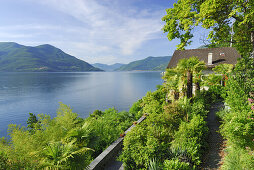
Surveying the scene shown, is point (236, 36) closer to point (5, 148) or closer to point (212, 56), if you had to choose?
point (212, 56)

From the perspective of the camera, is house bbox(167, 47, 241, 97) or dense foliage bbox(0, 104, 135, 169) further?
house bbox(167, 47, 241, 97)

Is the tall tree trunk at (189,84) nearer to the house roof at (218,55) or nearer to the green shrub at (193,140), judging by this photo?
the green shrub at (193,140)

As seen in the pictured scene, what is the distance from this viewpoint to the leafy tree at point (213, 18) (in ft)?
31.1

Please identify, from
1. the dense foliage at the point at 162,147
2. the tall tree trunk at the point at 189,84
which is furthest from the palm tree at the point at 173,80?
the dense foliage at the point at 162,147

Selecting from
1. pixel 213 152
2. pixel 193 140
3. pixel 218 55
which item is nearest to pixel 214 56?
pixel 218 55

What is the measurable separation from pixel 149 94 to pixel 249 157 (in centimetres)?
1063

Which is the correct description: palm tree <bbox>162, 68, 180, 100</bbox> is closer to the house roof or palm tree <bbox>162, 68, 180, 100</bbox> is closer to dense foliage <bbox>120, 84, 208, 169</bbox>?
dense foliage <bbox>120, 84, 208, 169</bbox>

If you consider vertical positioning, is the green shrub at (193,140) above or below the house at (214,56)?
below

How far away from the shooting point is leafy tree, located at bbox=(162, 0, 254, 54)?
9477 mm

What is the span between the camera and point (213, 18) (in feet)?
35.1

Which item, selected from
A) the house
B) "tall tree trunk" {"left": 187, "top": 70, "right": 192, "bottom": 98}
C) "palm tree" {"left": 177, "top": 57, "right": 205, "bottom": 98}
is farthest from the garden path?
the house

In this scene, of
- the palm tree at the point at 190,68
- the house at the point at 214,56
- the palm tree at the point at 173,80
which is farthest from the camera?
the house at the point at 214,56

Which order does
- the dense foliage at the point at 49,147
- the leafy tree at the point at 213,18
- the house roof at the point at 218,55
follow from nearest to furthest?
1. the dense foliage at the point at 49,147
2. the leafy tree at the point at 213,18
3. the house roof at the point at 218,55

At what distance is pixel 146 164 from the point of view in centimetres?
481
